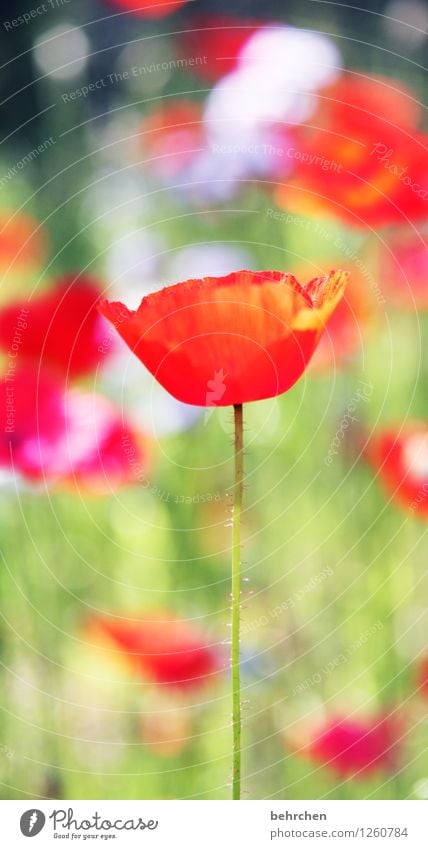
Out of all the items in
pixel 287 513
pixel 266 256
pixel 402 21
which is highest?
pixel 402 21

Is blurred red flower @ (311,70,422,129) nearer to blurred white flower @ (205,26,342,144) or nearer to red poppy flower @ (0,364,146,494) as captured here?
blurred white flower @ (205,26,342,144)

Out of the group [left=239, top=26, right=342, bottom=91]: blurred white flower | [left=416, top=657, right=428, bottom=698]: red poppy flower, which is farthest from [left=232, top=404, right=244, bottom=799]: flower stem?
[left=239, top=26, right=342, bottom=91]: blurred white flower

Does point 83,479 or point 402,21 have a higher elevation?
point 402,21

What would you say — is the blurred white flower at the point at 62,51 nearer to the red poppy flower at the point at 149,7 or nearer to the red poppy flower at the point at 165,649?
the red poppy flower at the point at 149,7

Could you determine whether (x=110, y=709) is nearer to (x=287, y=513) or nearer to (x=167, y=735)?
(x=167, y=735)

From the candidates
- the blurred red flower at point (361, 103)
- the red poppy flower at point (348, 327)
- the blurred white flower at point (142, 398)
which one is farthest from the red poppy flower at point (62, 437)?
the blurred red flower at point (361, 103)
